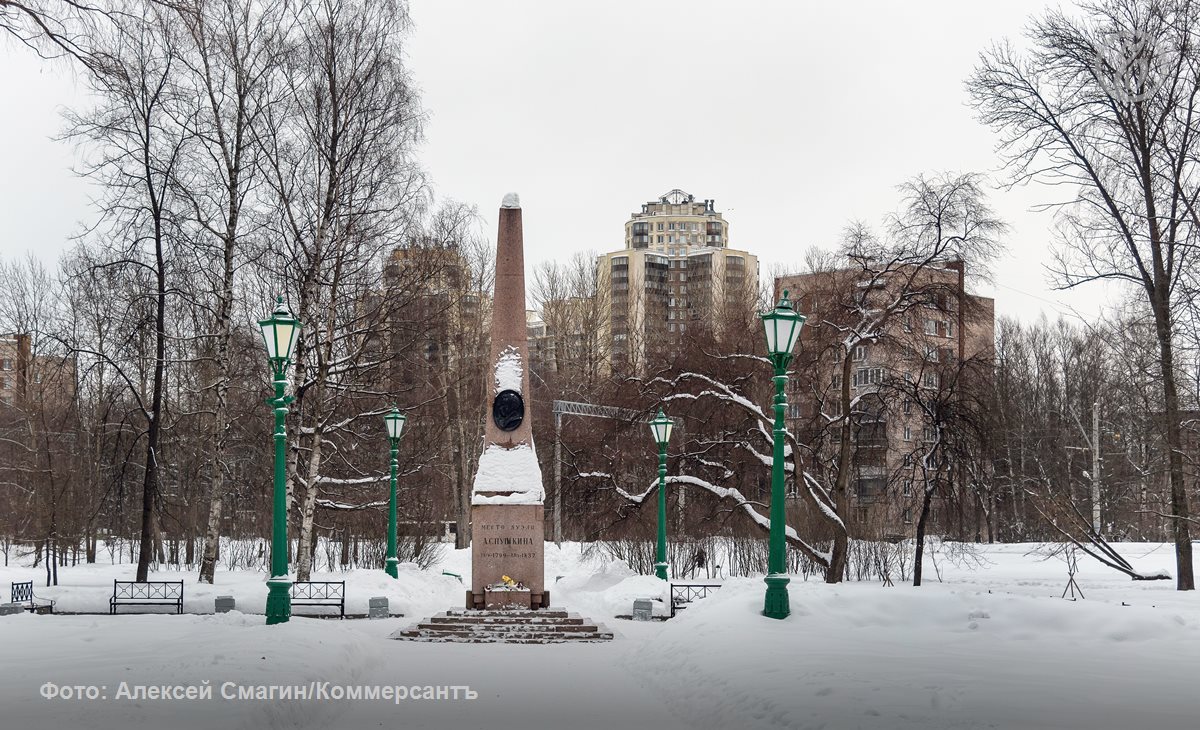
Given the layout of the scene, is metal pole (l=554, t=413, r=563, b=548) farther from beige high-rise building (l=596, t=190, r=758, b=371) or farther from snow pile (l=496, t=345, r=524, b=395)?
snow pile (l=496, t=345, r=524, b=395)

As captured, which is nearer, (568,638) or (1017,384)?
(568,638)

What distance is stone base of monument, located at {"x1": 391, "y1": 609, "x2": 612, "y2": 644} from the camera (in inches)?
636

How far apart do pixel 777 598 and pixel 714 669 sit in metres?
2.31

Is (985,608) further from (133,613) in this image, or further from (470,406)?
(470,406)

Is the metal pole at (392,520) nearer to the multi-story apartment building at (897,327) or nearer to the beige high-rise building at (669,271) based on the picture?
the multi-story apartment building at (897,327)

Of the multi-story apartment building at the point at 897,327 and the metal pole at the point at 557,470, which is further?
the metal pole at the point at 557,470

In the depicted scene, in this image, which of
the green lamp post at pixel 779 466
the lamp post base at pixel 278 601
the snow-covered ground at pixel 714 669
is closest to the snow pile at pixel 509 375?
the snow-covered ground at pixel 714 669

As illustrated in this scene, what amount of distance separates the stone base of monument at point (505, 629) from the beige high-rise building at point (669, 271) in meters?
30.9

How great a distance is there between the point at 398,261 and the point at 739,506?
10.5 m

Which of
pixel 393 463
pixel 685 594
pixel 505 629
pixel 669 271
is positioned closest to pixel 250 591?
pixel 393 463

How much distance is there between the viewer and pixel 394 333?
82.2 feet

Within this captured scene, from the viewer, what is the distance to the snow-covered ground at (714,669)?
786cm

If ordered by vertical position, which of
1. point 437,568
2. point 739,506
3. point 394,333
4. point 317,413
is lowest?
point 437,568

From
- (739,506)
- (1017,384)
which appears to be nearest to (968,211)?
(739,506)
